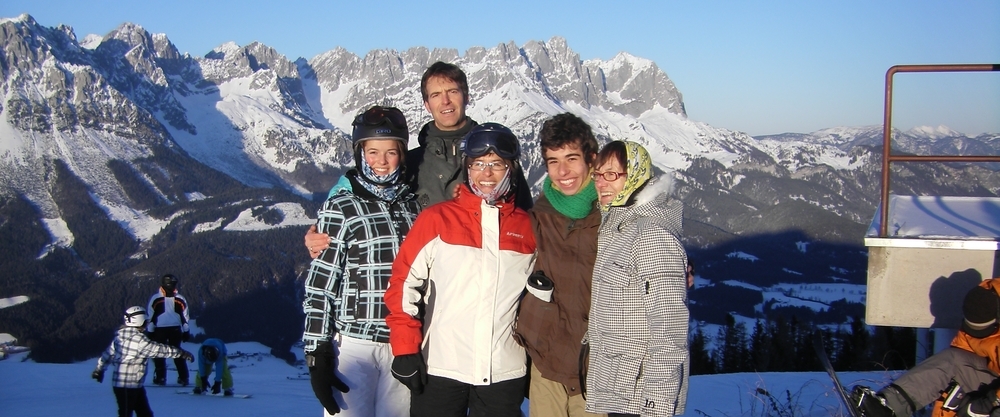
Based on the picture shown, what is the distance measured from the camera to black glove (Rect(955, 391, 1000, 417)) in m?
4.04

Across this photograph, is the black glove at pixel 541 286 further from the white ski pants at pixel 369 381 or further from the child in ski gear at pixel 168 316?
the child in ski gear at pixel 168 316

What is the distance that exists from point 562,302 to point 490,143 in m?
0.85

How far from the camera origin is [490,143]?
12.2 feet

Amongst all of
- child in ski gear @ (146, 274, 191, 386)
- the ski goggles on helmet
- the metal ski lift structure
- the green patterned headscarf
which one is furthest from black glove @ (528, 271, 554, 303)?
child in ski gear @ (146, 274, 191, 386)

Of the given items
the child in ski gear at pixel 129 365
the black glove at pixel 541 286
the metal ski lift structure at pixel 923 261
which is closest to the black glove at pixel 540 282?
the black glove at pixel 541 286

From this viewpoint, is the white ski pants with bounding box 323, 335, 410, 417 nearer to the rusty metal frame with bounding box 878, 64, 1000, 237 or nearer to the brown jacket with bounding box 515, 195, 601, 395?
the brown jacket with bounding box 515, 195, 601, 395

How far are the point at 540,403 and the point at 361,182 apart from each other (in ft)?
4.74

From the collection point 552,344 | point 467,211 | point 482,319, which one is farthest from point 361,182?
point 552,344

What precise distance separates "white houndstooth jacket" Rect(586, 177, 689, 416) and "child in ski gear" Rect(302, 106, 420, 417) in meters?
1.06

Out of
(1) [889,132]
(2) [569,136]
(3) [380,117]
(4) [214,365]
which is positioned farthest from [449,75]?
(4) [214,365]

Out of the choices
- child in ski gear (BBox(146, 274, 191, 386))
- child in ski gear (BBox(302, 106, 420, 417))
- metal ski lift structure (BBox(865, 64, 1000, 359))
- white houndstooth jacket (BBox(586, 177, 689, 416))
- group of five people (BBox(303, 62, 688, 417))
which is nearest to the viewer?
white houndstooth jacket (BBox(586, 177, 689, 416))

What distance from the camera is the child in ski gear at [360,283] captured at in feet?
12.5

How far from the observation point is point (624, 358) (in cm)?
348

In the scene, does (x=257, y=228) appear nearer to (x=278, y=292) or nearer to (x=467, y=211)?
(x=278, y=292)
